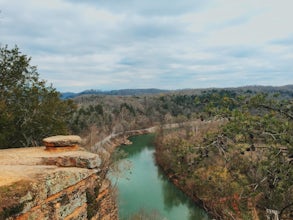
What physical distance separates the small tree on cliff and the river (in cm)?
828

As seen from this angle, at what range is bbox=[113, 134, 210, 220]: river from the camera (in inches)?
725

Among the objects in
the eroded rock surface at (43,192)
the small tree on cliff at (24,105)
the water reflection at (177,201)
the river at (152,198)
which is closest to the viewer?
the eroded rock surface at (43,192)

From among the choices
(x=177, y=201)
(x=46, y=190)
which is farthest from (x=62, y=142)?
(x=177, y=201)

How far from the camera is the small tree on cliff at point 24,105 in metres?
11.3

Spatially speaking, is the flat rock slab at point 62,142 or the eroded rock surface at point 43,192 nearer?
the eroded rock surface at point 43,192

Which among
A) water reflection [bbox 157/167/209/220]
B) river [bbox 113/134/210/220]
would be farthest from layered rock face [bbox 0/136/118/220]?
water reflection [bbox 157/167/209/220]

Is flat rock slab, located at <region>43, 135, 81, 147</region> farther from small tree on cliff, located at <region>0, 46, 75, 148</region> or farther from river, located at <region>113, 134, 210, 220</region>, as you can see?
river, located at <region>113, 134, 210, 220</region>

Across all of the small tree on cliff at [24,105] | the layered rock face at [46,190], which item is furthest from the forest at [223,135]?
the layered rock face at [46,190]

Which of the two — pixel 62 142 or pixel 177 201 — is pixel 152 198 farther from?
pixel 62 142

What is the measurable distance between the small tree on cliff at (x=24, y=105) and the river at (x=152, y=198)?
8.28m

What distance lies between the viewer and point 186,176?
2503cm

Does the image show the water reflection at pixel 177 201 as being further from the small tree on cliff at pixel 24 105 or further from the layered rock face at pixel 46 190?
the layered rock face at pixel 46 190

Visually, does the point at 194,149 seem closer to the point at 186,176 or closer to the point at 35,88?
the point at 35,88

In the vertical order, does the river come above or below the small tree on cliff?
below
